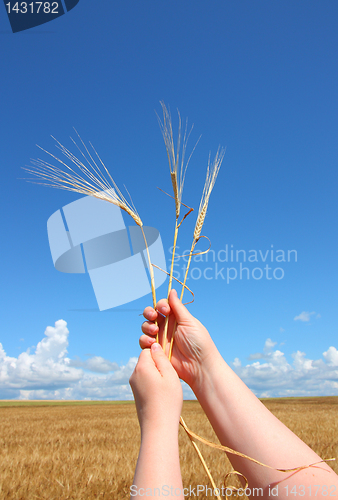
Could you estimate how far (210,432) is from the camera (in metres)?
6.50

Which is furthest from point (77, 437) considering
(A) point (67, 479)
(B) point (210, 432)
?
(A) point (67, 479)

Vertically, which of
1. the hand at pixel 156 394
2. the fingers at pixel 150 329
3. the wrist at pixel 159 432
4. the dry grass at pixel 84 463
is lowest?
→ the dry grass at pixel 84 463

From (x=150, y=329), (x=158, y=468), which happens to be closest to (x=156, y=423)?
(x=158, y=468)

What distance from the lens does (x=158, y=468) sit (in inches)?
46.3

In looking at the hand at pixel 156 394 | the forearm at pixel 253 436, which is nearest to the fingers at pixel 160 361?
the hand at pixel 156 394

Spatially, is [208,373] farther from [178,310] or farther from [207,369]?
[178,310]

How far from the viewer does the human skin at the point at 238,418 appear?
140 centimetres

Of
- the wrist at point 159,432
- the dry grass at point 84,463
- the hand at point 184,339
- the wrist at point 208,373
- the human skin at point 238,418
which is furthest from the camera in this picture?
the dry grass at point 84,463

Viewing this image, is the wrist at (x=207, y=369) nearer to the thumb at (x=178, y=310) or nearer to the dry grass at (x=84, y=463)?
the thumb at (x=178, y=310)

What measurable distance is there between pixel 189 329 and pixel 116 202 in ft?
3.25

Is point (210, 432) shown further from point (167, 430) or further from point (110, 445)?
point (167, 430)

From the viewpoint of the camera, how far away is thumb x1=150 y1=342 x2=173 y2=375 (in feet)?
5.11

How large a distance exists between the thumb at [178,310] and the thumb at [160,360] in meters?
0.30

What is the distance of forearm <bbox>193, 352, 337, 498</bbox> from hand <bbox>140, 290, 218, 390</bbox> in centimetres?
10
